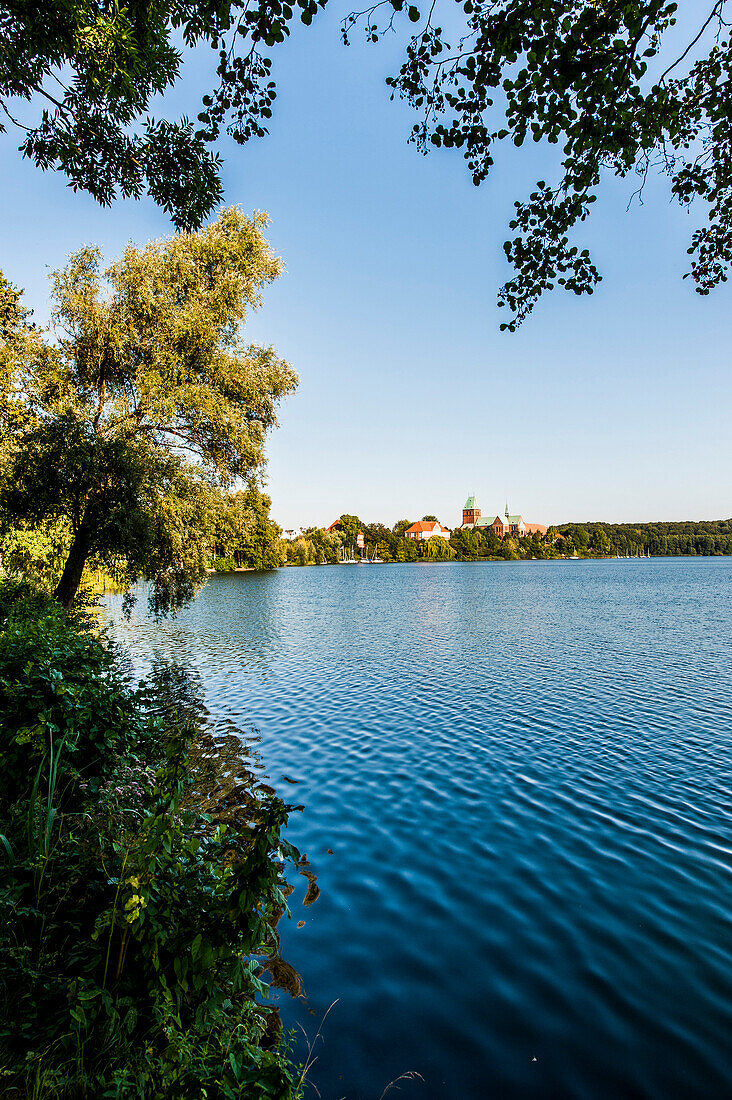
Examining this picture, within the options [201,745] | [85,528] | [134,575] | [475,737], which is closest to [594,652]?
[475,737]

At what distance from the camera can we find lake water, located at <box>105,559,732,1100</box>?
4777mm

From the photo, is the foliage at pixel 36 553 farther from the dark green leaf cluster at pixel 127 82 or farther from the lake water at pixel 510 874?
the dark green leaf cluster at pixel 127 82

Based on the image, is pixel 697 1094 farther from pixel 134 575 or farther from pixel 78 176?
pixel 134 575

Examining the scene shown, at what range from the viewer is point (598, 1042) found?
4875 millimetres

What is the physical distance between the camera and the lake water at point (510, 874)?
478 cm

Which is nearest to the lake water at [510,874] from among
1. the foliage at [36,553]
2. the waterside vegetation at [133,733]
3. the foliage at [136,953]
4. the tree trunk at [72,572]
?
the waterside vegetation at [133,733]

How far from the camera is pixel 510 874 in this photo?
25.0ft

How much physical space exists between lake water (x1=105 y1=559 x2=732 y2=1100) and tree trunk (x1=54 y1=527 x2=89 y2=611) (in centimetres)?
567

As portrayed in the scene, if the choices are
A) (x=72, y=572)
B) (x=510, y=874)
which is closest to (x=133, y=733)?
(x=510, y=874)

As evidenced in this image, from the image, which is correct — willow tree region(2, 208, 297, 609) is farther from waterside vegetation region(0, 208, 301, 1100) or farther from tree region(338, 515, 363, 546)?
tree region(338, 515, 363, 546)

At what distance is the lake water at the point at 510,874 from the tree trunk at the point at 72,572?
5.67m

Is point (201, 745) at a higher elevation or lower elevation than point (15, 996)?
lower

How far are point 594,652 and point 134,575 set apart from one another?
20124 millimetres

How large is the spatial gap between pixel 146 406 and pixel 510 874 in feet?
54.9
